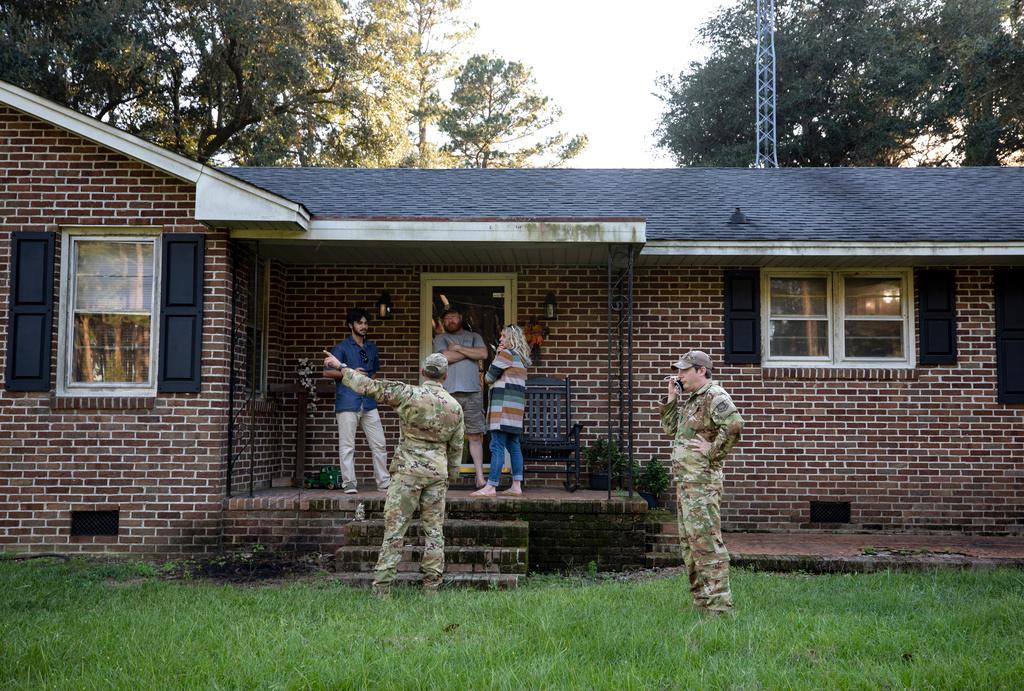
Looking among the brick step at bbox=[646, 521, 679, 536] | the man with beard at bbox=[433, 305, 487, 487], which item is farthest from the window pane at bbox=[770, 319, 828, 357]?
the man with beard at bbox=[433, 305, 487, 487]

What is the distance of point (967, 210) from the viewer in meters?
10.1

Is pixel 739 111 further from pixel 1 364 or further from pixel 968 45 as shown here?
pixel 1 364

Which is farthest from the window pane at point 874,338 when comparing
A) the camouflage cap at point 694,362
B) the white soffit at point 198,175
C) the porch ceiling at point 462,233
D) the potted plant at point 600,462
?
the white soffit at point 198,175

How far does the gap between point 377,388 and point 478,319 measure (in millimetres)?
4164

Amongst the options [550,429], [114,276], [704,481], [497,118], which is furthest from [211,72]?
[704,481]

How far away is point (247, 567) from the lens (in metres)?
7.50

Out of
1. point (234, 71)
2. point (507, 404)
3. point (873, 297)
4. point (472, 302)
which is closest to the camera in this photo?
point (507, 404)

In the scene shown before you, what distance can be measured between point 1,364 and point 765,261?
759 cm

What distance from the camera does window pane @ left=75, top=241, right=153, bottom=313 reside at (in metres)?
8.20

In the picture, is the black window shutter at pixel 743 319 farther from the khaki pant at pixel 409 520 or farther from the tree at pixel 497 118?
the tree at pixel 497 118

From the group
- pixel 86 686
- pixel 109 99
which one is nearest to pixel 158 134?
Result: pixel 109 99

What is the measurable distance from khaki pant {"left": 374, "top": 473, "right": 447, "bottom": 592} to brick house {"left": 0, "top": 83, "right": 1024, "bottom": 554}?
7.75ft

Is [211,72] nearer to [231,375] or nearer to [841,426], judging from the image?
[231,375]

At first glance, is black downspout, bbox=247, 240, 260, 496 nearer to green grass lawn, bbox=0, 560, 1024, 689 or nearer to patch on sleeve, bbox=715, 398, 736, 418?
green grass lawn, bbox=0, 560, 1024, 689
